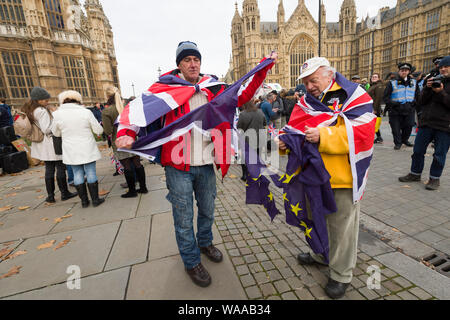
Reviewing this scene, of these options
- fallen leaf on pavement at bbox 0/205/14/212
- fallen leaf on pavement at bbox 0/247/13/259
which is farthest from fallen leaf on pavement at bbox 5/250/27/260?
fallen leaf on pavement at bbox 0/205/14/212

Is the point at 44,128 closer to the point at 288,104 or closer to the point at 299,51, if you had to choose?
the point at 288,104

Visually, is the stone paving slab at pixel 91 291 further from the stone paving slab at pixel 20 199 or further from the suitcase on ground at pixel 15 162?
the suitcase on ground at pixel 15 162

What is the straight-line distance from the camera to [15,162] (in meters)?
7.96

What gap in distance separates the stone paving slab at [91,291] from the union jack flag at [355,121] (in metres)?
2.46

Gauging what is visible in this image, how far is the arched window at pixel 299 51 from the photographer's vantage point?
56844 millimetres

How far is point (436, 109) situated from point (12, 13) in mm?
33294

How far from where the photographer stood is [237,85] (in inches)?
93.4

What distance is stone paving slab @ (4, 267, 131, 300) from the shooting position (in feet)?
7.54

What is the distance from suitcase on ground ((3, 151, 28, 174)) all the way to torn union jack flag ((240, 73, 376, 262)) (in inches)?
385

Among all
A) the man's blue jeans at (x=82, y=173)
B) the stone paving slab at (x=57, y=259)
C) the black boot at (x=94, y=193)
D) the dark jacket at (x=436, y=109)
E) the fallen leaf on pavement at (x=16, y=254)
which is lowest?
the stone paving slab at (x=57, y=259)

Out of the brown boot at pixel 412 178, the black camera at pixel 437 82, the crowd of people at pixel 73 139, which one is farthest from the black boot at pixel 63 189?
the black camera at pixel 437 82

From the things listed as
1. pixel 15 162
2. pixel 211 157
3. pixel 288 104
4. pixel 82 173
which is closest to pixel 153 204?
pixel 82 173

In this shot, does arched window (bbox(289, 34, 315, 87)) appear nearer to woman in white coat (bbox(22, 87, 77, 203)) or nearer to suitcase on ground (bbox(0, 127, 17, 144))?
suitcase on ground (bbox(0, 127, 17, 144))

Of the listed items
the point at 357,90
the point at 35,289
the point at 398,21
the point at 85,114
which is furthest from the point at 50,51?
the point at 398,21
